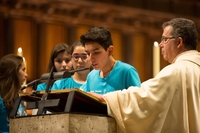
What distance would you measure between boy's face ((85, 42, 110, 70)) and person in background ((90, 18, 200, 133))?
77cm

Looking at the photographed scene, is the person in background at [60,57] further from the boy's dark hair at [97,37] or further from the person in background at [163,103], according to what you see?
the person in background at [163,103]

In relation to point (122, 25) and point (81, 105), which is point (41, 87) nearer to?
point (81, 105)

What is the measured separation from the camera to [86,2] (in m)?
9.66

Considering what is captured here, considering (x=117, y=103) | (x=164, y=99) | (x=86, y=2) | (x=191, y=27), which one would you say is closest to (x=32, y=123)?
(x=117, y=103)

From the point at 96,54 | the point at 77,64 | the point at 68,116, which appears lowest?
the point at 68,116

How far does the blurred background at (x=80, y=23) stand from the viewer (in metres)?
9.20

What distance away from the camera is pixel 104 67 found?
15.4ft

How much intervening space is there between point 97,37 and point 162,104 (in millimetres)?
991

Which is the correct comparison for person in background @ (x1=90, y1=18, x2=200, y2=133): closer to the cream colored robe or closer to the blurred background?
the cream colored robe

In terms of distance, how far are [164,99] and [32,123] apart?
0.94 meters

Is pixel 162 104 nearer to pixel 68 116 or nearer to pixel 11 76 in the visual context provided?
pixel 68 116

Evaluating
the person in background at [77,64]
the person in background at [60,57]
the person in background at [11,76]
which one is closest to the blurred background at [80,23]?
the person in background at [60,57]

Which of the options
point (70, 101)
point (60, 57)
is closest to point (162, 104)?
point (70, 101)

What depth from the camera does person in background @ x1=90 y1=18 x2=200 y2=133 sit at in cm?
375
